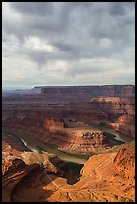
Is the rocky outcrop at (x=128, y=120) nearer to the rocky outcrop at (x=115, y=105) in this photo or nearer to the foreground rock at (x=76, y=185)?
the rocky outcrop at (x=115, y=105)

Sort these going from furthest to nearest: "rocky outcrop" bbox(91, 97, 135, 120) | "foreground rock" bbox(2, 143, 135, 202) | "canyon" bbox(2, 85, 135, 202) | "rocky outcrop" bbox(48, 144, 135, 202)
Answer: "rocky outcrop" bbox(91, 97, 135, 120) → "canyon" bbox(2, 85, 135, 202) → "foreground rock" bbox(2, 143, 135, 202) → "rocky outcrop" bbox(48, 144, 135, 202)

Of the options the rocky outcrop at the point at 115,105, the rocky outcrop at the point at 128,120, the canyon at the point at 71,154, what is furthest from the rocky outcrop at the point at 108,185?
the rocky outcrop at the point at 115,105

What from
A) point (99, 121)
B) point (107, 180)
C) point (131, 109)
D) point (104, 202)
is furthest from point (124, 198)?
point (131, 109)

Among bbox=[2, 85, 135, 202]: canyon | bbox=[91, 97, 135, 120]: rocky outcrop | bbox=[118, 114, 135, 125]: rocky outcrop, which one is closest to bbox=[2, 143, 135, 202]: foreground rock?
bbox=[2, 85, 135, 202]: canyon

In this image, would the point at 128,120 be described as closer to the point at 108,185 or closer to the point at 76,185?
the point at 76,185

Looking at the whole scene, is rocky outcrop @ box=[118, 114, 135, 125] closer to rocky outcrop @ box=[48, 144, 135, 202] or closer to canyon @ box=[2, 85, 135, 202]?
canyon @ box=[2, 85, 135, 202]

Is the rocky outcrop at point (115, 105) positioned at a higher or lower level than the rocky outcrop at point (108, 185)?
higher

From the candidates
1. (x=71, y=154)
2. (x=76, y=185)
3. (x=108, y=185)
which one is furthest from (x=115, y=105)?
(x=108, y=185)

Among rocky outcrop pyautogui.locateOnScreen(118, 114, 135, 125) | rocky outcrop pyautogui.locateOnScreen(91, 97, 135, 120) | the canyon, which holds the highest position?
rocky outcrop pyautogui.locateOnScreen(91, 97, 135, 120)

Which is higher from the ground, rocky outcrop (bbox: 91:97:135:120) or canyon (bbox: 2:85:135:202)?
rocky outcrop (bbox: 91:97:135:120)
